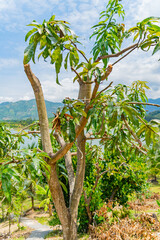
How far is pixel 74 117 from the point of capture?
134 cm

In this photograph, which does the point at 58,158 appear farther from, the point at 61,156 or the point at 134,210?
the point at 134,210

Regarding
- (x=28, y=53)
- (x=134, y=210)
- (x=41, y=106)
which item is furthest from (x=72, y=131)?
(x=134, y=210)

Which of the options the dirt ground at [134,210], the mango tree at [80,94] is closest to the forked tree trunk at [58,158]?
the mango tree at [80,94]

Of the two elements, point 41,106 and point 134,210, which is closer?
point 41,106

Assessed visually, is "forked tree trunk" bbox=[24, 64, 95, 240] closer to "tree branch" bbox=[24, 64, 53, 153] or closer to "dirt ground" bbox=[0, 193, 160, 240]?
"tree branch" bbox=[24, 64, 53, 153]

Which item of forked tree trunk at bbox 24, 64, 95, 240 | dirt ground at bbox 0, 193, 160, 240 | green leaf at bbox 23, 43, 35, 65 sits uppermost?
green leaf at bbox 23, 43, 35, 65

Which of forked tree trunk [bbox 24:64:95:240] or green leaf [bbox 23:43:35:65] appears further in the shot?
forked tree trunk [bbox 24:64:95:240]

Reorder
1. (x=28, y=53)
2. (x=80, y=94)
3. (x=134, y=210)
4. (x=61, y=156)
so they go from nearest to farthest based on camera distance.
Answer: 1. (x=28, y=53)
2. (x=61, y=156)
3. (x=80, y=94)
4. (x=134, y=210)

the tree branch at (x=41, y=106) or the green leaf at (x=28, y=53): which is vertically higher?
the green leaf at (x=28, y=53)

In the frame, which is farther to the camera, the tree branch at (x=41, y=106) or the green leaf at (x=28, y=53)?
the tree branch at (x=41, y=106)

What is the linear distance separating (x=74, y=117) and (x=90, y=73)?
357mm

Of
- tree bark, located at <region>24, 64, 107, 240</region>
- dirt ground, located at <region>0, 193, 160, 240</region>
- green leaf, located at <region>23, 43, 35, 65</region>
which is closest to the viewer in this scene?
green leaf, located at <region>23, 43, 35, 65</region>

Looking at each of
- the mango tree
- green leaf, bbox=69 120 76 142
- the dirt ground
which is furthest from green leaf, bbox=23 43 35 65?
the dirt ground

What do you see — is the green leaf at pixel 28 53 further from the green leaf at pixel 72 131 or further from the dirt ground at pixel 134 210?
the dirt ground at pixel 134 210
